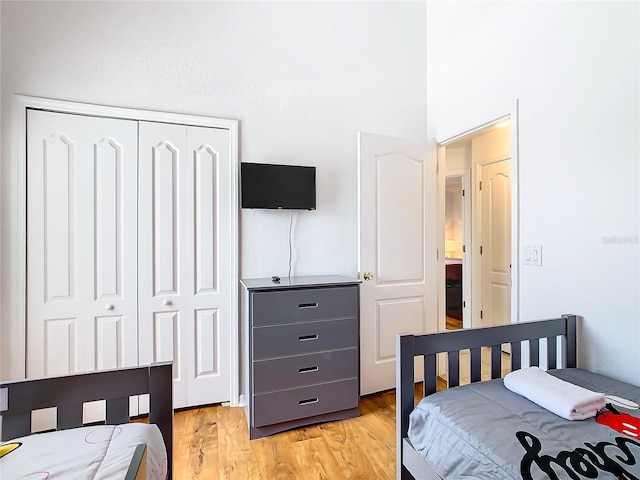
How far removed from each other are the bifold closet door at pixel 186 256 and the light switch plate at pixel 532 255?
200 cm

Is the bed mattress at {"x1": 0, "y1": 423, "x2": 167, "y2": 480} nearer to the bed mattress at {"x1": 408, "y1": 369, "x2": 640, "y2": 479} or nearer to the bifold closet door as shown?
the bed mattress at {"x1": 408, "y1": 369, "x2": 640, "y2": 479}

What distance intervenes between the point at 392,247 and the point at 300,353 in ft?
3.70

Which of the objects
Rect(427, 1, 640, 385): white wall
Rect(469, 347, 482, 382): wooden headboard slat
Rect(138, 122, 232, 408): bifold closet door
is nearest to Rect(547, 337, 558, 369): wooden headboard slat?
Rect(427, 1, 640, 385): white wall

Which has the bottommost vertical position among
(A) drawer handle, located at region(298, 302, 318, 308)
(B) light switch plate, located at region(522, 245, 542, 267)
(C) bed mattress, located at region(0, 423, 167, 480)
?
(C) bed mattress, located at region(0, 423, 167, 480)

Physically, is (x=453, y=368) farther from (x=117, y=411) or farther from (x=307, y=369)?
(x=117, y=411)

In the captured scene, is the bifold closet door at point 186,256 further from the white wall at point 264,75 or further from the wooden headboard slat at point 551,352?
the wooden headboard slat at point 551,352

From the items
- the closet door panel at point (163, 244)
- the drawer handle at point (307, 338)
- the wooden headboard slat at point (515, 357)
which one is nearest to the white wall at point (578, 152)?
the wooden headboard slat at point (515, 357)

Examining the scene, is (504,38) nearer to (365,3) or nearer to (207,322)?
(365,3)

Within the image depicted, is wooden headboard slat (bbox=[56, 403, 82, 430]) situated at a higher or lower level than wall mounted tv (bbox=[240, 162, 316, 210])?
lower

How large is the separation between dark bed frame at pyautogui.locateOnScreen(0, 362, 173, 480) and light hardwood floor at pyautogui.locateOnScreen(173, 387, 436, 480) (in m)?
0.82

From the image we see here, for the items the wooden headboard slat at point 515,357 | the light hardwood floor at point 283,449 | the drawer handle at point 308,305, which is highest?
the drawer handle at point 308,305

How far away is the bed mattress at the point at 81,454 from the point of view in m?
0.74

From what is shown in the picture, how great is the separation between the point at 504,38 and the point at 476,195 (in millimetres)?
1945

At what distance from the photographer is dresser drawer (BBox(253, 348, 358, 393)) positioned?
206 centimetres
